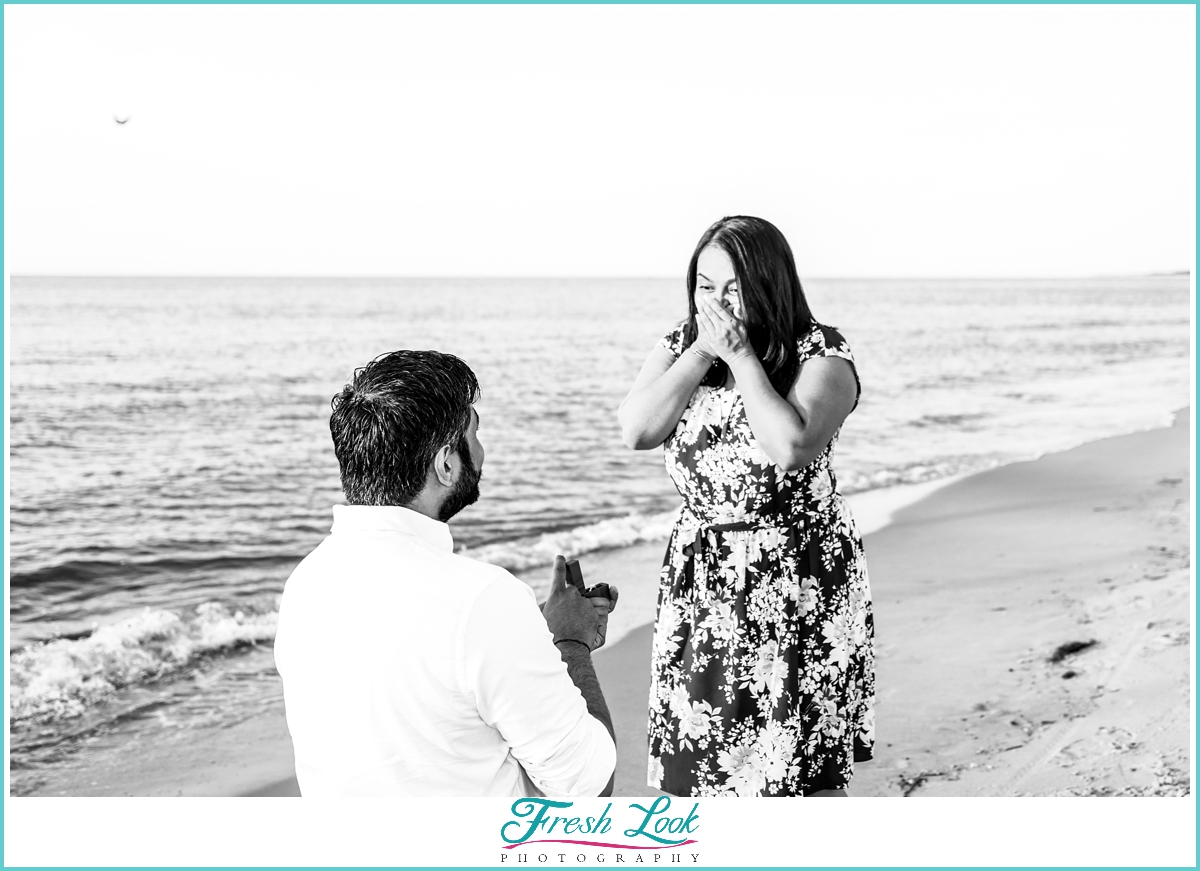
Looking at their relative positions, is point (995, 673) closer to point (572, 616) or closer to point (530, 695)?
point (572, 616)

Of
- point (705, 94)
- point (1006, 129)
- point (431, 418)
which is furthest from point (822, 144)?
point (431, 418)

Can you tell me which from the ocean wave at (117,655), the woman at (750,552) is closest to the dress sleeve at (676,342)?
the woman at (750,552)

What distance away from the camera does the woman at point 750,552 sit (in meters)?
2.06

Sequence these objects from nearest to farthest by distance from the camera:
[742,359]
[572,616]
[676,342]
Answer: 1. [572,616]
2. [742,359]
3. [676,342]

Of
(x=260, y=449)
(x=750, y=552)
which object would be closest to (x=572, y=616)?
(x=750, y=552)

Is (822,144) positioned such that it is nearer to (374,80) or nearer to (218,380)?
(374,80)

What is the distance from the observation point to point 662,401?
2133 millimetres

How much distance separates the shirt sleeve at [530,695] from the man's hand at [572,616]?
0.61 feet

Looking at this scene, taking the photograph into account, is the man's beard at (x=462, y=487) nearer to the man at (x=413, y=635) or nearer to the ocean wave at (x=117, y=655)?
the man at (x=413, y=635)

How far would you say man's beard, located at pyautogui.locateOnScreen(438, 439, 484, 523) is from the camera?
1.42 m

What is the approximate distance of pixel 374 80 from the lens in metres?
4.16

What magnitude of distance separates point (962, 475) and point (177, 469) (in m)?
7.95

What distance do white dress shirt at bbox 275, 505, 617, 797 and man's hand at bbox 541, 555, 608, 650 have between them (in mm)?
223

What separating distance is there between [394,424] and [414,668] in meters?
0.32
